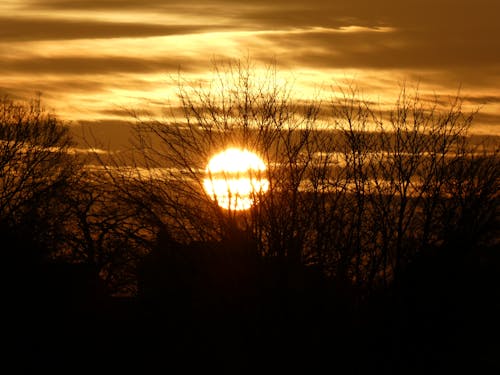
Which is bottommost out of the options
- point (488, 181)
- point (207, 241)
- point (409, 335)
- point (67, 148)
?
point (409, 335)

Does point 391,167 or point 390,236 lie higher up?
point 391,167

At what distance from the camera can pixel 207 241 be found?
872 inches

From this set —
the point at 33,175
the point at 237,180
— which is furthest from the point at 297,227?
the point at 33,175

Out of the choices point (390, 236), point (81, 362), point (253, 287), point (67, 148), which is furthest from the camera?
point (67, 148)

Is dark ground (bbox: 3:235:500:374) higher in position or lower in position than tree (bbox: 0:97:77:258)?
lower

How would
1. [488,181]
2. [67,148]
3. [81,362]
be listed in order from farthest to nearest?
[67,148] → [81,362] → [488,181]

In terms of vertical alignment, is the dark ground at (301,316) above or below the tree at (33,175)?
below

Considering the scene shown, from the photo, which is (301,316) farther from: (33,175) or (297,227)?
(33,175)

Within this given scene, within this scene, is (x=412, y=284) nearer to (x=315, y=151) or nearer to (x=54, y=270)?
(x=315, y=151)

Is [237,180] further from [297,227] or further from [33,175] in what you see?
[33,175]

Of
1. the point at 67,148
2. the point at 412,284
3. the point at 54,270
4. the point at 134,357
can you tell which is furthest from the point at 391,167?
the point at 67,148

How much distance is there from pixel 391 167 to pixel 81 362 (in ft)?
34.1

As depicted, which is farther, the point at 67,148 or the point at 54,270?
the point at 67,148

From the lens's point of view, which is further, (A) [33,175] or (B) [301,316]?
(A) [33,175]
